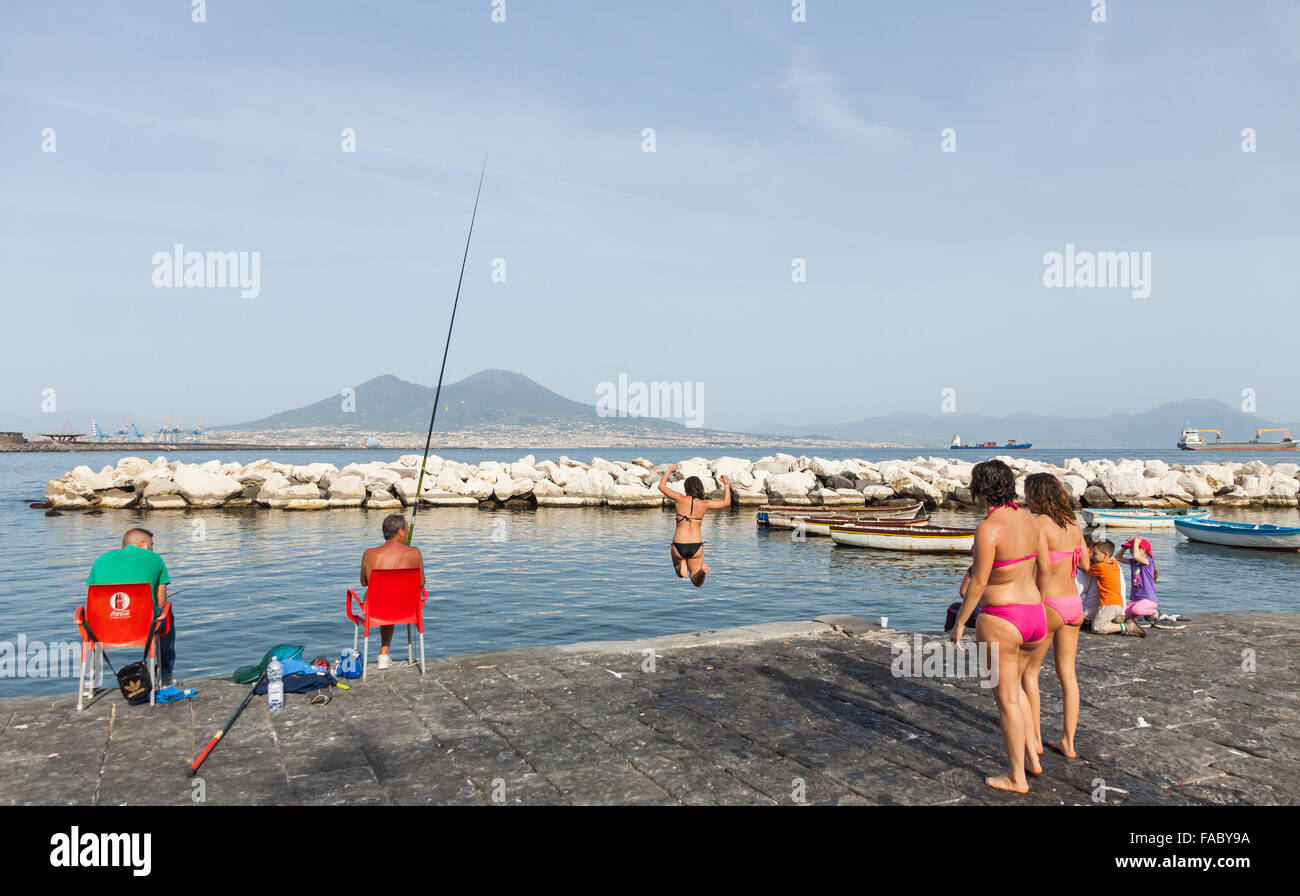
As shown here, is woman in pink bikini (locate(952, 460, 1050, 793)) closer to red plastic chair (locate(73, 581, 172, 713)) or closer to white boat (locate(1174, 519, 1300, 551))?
red plastic chair (locate(73, 581, 172, 713))

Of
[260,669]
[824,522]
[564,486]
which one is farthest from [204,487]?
[260,669]

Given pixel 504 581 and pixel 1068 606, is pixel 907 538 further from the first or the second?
pixel 1068 606

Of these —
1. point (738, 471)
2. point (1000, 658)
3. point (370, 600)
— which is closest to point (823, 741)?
point (1000, 658)

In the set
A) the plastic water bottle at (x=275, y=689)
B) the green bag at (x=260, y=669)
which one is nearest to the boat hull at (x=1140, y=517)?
the green bag at (x=260, y=669)

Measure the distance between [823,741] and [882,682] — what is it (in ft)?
6.15

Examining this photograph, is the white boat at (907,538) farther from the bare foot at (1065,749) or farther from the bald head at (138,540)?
the bald head at (138,540)

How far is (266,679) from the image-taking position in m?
7.13

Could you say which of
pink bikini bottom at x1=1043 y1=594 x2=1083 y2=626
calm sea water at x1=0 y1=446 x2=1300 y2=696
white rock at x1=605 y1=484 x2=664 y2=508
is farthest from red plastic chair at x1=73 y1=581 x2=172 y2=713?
white rock at x1=605 y1=484 x2=664 y2=508

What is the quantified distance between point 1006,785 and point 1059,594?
1380 mm

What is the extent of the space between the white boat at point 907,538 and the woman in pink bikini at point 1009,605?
2393 cm

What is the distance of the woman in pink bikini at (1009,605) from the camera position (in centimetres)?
498

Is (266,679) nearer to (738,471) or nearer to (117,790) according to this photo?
(117,790)

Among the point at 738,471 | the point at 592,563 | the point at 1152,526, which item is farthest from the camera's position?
the point at 738,471
